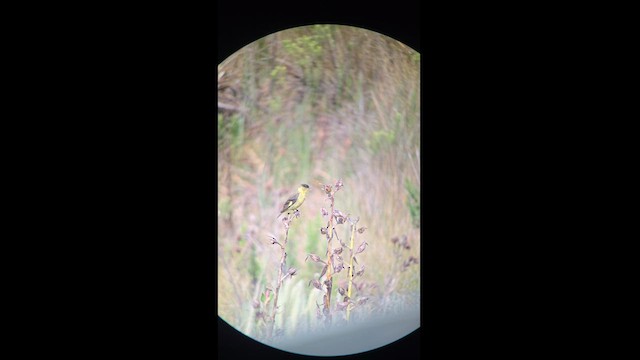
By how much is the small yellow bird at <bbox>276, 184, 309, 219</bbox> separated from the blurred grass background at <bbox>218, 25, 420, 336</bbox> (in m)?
0.02

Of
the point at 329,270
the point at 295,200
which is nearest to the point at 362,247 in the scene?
the point at 329,270

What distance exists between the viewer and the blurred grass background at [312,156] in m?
2.87

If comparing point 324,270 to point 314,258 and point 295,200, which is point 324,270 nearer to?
point 314,258

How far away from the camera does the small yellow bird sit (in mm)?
2898

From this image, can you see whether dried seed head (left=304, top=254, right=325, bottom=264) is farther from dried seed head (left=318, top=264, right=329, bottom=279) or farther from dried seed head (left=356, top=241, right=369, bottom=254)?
dried seed head (left=356, top=241, right=369, bottom=254)

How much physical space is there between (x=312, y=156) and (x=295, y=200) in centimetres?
19

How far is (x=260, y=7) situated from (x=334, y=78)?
→ 0.40 m

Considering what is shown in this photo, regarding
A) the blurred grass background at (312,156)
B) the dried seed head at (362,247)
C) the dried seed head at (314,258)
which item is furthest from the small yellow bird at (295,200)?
the dried seed head at (362,247)

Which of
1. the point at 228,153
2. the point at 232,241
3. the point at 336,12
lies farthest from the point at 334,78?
the point at 232,241

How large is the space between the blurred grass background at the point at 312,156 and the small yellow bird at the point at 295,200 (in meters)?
0.02

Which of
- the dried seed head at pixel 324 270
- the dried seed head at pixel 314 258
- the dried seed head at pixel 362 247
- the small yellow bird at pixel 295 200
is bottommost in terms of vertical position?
the dried seed head at pixel 324 270

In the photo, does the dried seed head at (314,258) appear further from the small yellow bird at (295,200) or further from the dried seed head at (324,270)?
the small yellow bird at (295,200)

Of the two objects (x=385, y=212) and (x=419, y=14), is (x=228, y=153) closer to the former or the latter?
(x=385, y=212)

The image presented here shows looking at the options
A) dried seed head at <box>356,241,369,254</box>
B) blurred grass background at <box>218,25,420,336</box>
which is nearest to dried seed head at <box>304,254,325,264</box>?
blurred grass background at <box>218,25,420,336</box>
